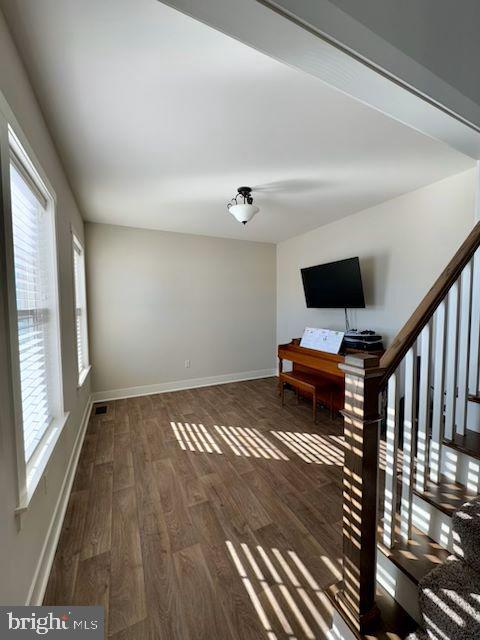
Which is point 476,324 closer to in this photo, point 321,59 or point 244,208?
point 321,59

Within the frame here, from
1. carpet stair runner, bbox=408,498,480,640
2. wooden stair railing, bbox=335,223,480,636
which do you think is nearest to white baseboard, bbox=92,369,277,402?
wooden stair railing, bbox=335,223,480,636

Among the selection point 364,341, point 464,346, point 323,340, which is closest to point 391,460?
point 464,346

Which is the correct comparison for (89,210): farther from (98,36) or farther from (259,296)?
(259,296)

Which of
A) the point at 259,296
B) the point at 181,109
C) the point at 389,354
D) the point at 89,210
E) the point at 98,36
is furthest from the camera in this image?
the point at 259,296

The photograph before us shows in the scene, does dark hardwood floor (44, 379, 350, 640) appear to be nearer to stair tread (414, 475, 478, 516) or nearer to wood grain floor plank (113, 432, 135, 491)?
wood grain floor plank (113, 432, 135, 491)

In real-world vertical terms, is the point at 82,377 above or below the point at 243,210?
below

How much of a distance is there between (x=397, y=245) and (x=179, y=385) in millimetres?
3654

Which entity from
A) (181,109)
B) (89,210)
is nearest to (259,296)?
(89,210)

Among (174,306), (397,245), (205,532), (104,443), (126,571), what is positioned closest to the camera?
(126,571)

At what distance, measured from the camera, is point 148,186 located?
2600 millimetres

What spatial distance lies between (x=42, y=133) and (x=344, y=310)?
139 inches

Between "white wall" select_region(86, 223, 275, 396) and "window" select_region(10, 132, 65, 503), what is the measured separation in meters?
2.08

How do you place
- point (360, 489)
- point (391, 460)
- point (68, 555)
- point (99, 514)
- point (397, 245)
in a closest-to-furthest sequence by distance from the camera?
point (360, 489) < point (391, 460) < point (68, 555) < point (99, 514) < point (397, 245)

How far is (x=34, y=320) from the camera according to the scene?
1.53m
